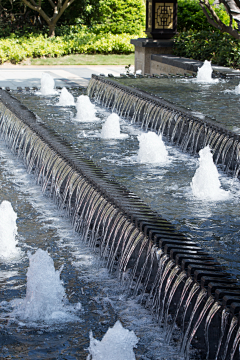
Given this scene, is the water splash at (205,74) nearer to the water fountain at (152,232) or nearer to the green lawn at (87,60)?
the water fountain at (152,232)

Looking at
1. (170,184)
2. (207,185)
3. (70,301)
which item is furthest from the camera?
(170,184)

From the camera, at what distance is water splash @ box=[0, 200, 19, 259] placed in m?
5.59

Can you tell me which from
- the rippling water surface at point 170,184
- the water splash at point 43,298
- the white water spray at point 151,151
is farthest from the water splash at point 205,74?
the water splash at point 43,298

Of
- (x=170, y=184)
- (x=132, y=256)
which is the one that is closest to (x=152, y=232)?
(x=132, y=256)

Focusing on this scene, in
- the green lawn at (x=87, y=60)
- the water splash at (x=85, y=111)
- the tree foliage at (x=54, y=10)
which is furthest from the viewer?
the tree foliage at (x=54, y=10)

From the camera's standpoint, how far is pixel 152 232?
4.80 m

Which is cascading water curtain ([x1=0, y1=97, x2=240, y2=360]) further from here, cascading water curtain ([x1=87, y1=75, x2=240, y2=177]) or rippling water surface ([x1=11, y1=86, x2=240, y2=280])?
cascading water curtain ([x1=87, y1=75, x2=240, y2=177])

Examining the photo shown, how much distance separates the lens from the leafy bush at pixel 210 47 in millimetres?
15867

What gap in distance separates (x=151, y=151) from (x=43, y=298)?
362 centimetres

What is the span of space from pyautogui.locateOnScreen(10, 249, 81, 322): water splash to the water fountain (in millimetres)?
725

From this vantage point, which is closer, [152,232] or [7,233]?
[152,232]

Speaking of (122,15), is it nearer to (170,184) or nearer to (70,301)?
(170,184)

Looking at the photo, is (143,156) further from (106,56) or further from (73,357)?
(106,56)

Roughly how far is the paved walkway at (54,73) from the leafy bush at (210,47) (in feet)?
9.68
